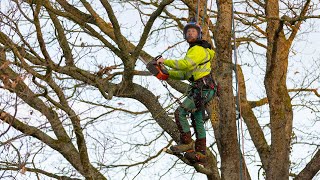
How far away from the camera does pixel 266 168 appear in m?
9.30

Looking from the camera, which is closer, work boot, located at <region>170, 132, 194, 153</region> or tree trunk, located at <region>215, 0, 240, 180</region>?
work boot, located at <region>170, 132, 194, 153</region>

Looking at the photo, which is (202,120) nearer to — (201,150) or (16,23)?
(201,150)

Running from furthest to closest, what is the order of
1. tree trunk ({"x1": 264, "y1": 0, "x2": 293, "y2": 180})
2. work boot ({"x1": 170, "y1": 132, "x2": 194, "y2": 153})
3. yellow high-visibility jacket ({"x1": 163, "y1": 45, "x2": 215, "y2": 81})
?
tree trunk ({"x1": 264, "y1": 0, "x2": 293, "y2": 180})
work boot ({"x1": 170, "y1": 132, "x2": 194, "y2": 153})
yellow high-visibility jacket ({"x1": 163, "y1": 45, "x2": 215, "y2": 81})

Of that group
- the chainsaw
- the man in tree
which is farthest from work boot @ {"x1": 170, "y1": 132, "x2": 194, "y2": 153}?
the chainsaw

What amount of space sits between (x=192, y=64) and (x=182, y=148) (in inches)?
37.6

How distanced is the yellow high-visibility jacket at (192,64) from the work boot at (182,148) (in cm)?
72

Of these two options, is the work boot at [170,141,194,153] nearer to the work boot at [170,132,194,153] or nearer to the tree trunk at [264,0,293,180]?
the work boot at [170,132,194,153]

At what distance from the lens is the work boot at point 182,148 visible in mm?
7023

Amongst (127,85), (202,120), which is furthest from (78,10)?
(202,120)

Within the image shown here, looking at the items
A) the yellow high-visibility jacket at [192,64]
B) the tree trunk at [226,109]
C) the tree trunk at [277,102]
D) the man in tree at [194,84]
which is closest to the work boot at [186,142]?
the man in tree at [194,84]

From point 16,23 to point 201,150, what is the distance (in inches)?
94.1

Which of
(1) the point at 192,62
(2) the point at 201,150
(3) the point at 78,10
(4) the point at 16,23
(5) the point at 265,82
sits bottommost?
(2) the point at 201,150

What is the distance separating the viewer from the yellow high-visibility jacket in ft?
21.7

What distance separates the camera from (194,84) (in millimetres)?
7102
